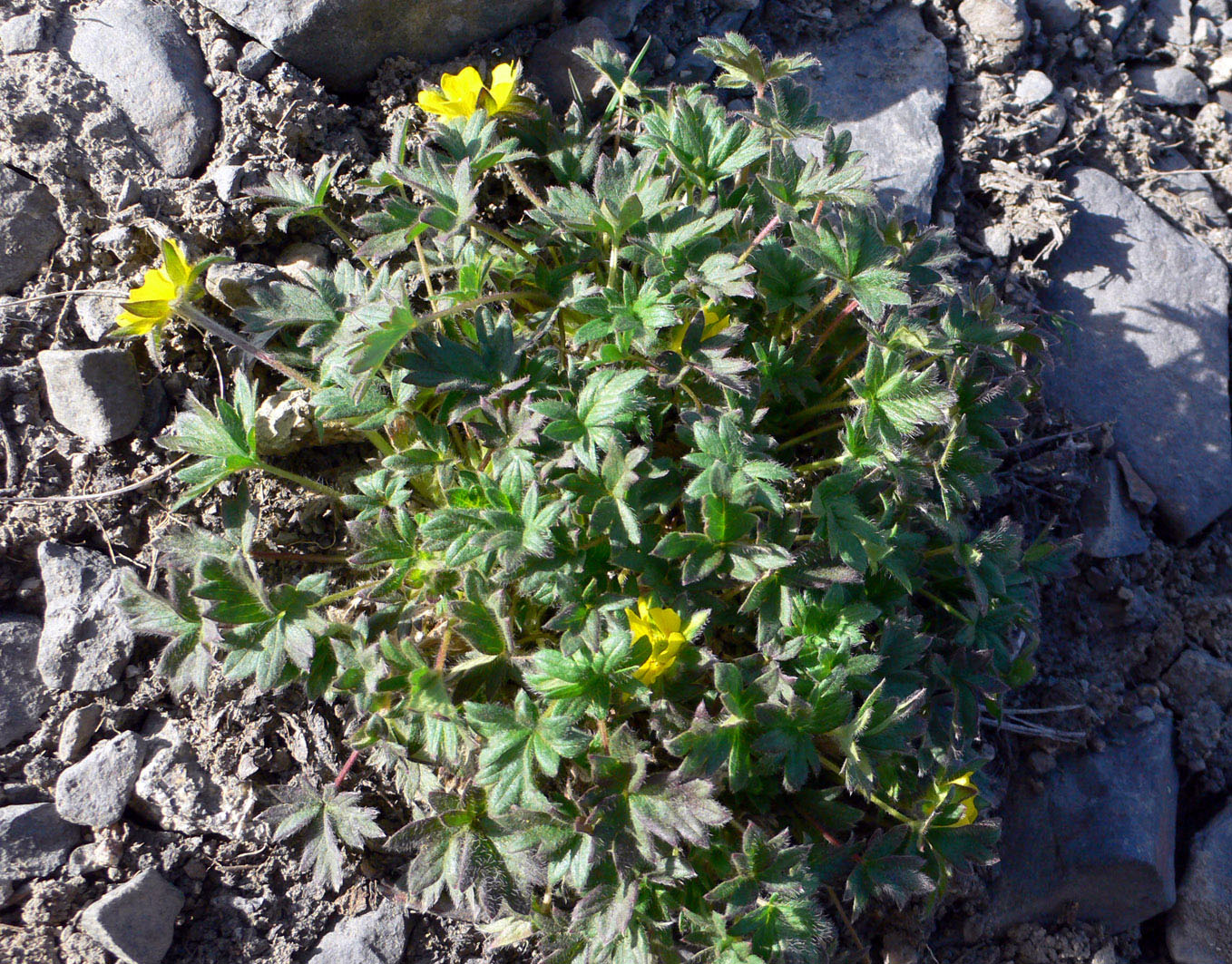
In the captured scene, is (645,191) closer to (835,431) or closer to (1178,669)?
(835,431)

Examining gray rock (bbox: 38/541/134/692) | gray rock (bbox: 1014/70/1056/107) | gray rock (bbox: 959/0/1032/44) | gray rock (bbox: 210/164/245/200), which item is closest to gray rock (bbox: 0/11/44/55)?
gray rock (bbox: 210/164/245/200)

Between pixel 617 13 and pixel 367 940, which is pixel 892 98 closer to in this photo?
pixel 617 13

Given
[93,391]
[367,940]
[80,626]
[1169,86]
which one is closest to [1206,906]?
[367,940]

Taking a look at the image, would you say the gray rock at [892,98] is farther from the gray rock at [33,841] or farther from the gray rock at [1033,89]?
the gray rock at [33,841]

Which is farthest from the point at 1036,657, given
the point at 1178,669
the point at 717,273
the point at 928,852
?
the point at 717,273

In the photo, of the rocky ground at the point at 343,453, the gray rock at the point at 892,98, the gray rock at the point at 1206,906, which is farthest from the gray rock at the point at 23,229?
the gray rock at the point at 1206,906

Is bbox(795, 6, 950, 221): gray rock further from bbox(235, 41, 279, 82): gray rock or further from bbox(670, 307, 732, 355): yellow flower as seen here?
bbox(235, 41, 279, 82): gray rock
